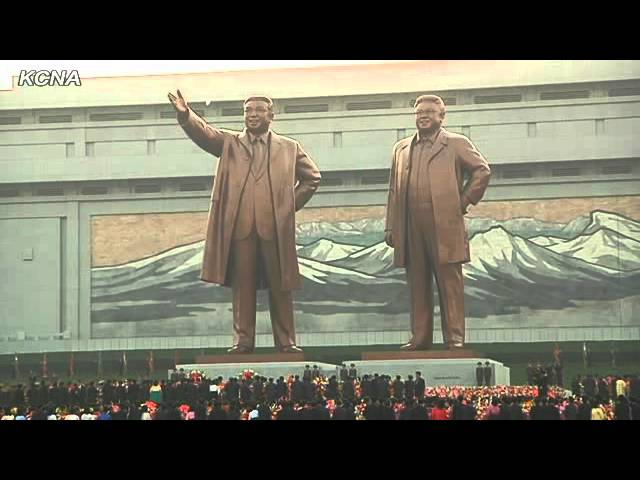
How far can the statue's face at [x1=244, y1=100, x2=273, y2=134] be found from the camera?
12914mm

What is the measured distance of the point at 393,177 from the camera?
42.3 feet

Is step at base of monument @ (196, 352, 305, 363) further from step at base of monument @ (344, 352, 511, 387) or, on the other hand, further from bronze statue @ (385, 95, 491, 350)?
bronze statue @ (385, 95, 491, 350)

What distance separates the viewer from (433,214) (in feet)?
41.1

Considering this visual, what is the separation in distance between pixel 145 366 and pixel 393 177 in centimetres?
602

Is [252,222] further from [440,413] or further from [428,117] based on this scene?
[440,413]

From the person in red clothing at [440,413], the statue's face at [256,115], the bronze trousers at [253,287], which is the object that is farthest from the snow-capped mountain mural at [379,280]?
the person in red clothing at [440,413]

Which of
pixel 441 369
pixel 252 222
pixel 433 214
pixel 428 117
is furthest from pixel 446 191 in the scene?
pixel 252 222

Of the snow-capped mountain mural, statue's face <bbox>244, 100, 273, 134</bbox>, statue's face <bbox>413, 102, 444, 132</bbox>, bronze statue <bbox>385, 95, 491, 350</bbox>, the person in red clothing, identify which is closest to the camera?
the person in red clothing

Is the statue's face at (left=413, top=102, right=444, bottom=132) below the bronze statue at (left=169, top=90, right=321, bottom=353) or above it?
above

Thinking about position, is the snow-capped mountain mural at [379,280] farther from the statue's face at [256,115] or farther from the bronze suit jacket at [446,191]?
the statue's face at [256,115]

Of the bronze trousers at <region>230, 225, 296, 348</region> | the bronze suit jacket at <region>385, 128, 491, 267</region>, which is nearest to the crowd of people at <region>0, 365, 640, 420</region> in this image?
the bronze trousers at <region>230, 225, 296, 348</region>

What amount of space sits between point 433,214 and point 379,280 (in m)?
5.20

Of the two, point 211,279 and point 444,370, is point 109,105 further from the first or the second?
point 444,370

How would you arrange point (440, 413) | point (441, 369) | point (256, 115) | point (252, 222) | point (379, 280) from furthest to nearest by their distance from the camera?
point (379, 280) < point (256, 115) < point (252, 222) < point (441, 369) < point (440, 413)
